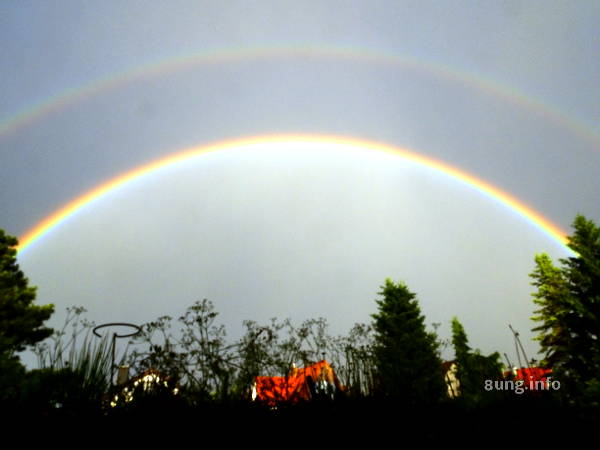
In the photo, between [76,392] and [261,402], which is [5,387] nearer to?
[76,392]

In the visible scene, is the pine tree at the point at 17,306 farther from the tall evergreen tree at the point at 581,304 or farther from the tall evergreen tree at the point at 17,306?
the tall evergreen tree at the point at 581,304

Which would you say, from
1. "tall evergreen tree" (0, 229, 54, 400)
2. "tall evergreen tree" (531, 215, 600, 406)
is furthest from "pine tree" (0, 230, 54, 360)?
"tall evergreen tree" (531, 215, 600, 406)

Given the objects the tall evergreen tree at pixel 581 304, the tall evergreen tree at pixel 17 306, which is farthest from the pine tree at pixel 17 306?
the tall evergreen tree at pixel 581 304

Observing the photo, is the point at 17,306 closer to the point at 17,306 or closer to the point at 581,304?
the point at 17,306

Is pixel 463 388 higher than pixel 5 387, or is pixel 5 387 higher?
pixel 5 387

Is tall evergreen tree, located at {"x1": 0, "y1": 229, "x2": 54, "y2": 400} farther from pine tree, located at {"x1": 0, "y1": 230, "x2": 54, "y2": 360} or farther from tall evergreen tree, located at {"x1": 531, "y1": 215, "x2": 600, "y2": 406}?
tall evergreen tree, located at {"x1": 531, "y1": 215, "x2": 600, "y2": 406}

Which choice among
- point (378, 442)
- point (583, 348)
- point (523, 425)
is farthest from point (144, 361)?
point (583, 348)

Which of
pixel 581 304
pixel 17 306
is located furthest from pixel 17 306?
pixel 581 304

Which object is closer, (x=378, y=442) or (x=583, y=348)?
(x=378, y=442)

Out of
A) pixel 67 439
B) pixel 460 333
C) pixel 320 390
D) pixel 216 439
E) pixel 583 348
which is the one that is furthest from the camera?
pixel 460 333

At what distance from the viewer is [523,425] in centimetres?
176

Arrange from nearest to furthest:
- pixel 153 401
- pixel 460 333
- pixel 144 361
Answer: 1. pixel 153 401
2. pixel 144 361
3. pixel 460 333

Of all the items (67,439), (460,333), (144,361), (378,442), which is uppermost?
(460,333)

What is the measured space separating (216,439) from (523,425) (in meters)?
→ 1.52
